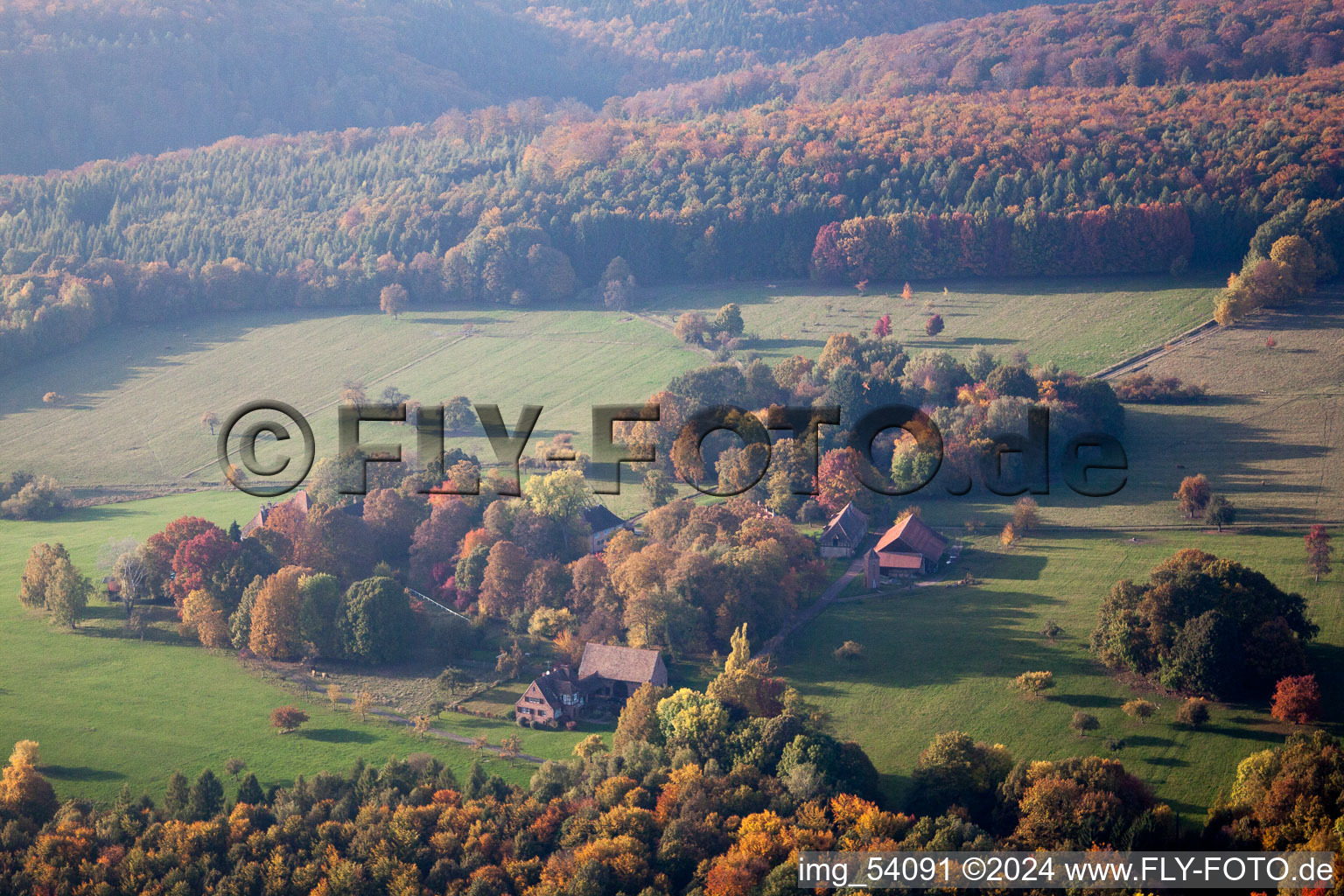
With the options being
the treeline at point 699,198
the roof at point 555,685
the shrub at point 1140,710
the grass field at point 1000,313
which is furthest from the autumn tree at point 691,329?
the shrub at point 1140,710

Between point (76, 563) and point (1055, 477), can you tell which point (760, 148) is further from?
point (76, 563)

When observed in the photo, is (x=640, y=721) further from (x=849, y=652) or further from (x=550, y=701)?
(x=849, y=652)

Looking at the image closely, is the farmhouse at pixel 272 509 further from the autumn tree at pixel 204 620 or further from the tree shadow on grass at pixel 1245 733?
the tree shadow on grass at pixel 1245 733

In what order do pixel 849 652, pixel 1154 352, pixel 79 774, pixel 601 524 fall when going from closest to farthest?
1. pixel 79 774
2. pixel 849 652
3. pixel 601 524
4. pixel 1154 352

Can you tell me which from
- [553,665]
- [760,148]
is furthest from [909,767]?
[760,148]

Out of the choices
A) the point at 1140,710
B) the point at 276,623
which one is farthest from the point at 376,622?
the point at 1140,710
